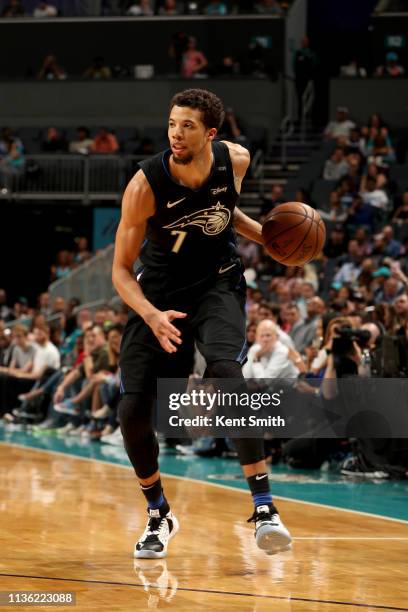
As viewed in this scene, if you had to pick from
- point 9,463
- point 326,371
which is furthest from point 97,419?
point 326,371

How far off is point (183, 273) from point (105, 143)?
52.6ft

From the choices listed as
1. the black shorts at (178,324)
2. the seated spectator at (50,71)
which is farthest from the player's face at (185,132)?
the seated spectator at (50,71)

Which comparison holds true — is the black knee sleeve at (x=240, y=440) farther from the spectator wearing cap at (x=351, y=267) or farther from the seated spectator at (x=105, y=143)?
the seated spectator at (x=105, y=143)

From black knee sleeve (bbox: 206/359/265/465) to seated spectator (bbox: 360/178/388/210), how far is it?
37.7 ft

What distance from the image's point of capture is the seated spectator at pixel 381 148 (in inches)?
725

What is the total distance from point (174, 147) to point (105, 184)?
15.5 m

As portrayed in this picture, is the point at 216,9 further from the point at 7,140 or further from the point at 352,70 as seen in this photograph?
the point at 7,140

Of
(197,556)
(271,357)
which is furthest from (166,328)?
(271,357)

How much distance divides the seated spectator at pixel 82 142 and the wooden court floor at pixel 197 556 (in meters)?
13.4

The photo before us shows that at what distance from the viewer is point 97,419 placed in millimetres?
13406

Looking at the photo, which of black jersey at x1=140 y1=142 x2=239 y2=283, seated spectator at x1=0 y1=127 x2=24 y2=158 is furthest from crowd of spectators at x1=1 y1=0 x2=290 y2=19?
black jersey at x1=140 y1=142 x2=239 y2=283

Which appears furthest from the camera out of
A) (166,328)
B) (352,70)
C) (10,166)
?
(352,70)

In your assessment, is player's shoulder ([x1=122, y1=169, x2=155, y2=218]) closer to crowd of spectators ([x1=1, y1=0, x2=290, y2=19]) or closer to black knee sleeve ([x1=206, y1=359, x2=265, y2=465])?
black knee sleeve ([x1=206, y1=359, x2=265, y2=465])

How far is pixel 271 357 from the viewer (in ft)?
35.7
